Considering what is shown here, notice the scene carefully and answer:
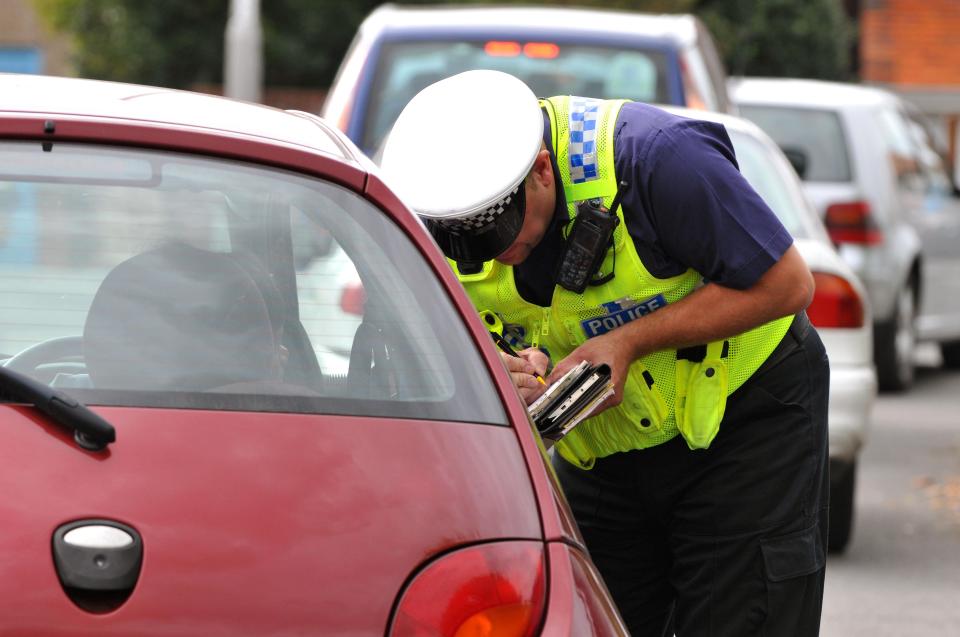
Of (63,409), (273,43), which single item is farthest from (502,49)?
(273,43)

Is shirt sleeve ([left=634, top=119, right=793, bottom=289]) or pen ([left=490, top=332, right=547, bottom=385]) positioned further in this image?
pen ([left=490, top=332, right=547, bottom=385])

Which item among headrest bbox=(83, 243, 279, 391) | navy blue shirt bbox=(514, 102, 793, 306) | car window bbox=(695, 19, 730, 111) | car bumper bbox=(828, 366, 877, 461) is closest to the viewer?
headrest bbox=(83, 243, 279, 391)

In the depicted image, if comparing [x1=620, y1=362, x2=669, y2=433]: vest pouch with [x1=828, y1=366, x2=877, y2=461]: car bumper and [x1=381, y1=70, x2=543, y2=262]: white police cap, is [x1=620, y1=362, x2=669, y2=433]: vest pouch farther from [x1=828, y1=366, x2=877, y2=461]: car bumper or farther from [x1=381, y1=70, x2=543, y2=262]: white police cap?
[x1=828, y1=366, x2=877, y2=461]: car bumper

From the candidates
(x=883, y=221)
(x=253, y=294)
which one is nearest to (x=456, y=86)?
(x=253, y=294)

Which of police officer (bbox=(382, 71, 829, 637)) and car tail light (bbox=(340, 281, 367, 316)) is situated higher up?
car tail light (bbox=(340, 281, 367, 316))

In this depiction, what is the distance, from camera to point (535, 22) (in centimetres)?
795

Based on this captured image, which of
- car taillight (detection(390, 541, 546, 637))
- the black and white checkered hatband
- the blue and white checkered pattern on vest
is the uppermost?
the blue and white checkered pattern on vest

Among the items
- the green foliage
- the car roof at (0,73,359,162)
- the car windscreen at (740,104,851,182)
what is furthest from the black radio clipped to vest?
the green foliage

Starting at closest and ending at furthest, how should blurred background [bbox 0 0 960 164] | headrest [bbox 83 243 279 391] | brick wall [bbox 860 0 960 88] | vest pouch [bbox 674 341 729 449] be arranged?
1. headrest [bbox 83 243 279 391]
2. vest pouch [bbox 674 341 729 449]
3. blurred background [bbox 0 0 960 164]
4. brick wall [bbox 860 0 960 88]

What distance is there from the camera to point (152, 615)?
2.24 metres

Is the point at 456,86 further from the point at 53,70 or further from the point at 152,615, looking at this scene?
the point at 53,70

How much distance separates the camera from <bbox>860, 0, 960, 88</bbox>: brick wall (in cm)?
2602

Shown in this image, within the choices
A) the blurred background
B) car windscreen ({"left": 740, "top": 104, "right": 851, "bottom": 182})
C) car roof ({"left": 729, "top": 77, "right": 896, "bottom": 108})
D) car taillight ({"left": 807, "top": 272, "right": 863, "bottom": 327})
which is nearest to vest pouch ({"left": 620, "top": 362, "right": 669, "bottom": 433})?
car taillight ({"left": 807, "top": 272, "right": 863, "bottom": 327})

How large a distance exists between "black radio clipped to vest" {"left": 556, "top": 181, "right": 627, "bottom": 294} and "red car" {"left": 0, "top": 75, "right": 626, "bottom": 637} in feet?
2.17
